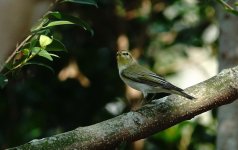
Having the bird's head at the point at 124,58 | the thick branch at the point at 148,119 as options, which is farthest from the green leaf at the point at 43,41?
the bird's head at the point at 124,58

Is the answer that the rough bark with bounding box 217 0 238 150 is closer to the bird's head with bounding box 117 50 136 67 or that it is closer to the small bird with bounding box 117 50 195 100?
the small bird with bounding box 117 50 195 100

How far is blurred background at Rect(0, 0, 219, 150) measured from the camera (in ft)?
13.6

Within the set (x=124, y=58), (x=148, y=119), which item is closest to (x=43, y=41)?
(x=148, y=119)

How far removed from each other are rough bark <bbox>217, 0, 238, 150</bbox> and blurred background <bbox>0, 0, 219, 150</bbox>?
0.61m

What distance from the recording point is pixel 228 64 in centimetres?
321

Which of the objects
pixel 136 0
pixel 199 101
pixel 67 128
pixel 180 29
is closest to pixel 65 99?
pixel 67 128

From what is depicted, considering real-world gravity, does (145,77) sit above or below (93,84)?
above

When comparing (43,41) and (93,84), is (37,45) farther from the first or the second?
(93,84)

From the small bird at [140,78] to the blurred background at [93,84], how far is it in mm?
433

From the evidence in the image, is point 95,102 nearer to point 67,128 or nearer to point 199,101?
point 67,128

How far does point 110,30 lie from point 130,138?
8.21 feet

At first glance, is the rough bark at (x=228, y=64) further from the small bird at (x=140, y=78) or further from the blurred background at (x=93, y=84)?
the blurred background at (x=93, y=84)

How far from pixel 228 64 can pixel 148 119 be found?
1.17 metres

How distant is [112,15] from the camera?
443 centimetres
